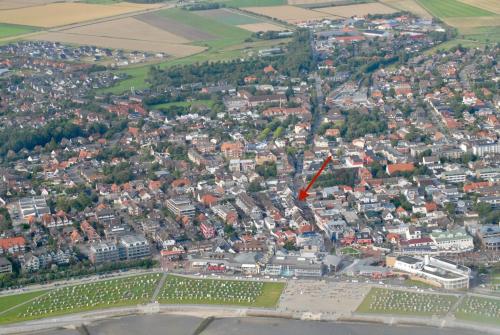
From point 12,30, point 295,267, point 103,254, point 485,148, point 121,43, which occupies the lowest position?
point 12,30

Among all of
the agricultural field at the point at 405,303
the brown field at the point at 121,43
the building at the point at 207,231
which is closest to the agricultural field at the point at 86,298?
the building at the point at 207,231

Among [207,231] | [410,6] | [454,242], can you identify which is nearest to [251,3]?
[410,6]

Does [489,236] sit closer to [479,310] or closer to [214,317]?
[479,310]

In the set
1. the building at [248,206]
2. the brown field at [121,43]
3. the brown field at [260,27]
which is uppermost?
the building at [248,206]

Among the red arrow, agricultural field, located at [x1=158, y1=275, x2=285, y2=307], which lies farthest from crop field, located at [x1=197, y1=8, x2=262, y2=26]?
agricultural field, located at [x1=158, y1=275, x2=285, y2=307]

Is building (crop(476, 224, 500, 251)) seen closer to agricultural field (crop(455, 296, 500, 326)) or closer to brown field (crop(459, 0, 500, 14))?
agricultural field (crop(455, 296, 500, 326))

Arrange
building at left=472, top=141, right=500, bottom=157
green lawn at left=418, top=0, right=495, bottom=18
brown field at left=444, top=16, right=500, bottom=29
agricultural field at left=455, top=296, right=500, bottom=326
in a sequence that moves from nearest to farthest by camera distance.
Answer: agricultural field at left=455, top=296, right=500, bottom=326 → building at left=472, top=141, right=500, bottom=157 → brown field at left=444, top=16, right=500, bottom=29 → green lawn at left=418, top=0, right=495, bottom=18

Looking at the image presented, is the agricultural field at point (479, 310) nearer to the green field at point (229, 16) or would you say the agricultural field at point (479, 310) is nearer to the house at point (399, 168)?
the house at point (399, 168)
